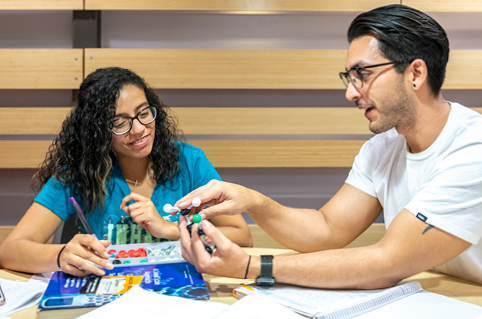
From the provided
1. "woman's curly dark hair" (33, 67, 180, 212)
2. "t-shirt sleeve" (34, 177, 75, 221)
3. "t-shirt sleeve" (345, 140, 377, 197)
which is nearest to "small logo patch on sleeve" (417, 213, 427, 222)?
"t-shirt sleeve" (345, 140, 377, 197)

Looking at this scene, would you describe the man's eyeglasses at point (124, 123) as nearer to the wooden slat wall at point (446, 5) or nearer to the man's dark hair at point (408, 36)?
the man's dark hair at point (408, 36)

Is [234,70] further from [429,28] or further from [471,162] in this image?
[471,162]

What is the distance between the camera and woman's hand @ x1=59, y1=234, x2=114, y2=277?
3.54 ft

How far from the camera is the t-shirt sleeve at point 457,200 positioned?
104 cm

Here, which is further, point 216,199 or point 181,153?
point 181,153

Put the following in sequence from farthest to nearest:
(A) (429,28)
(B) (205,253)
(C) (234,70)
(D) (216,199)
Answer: (C) (234,70), (D) (216,199), (A) (429,28), (B) (205,253)

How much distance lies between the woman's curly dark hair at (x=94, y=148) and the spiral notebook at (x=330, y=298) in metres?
0.79

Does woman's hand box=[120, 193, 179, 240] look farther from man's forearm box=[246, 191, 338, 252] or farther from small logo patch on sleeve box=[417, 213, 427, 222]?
small logo patch on sleeve box=[417, 213, 427, 222]

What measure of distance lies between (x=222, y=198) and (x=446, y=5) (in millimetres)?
2202

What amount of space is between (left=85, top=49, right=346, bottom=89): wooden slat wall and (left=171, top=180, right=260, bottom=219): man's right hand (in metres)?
1.43

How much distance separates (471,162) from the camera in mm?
1082

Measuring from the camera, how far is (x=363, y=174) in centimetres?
145

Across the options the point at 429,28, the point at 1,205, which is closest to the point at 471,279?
the point at 429,28

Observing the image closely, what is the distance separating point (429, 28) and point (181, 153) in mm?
1038
